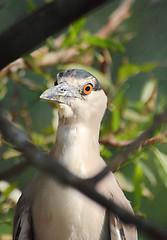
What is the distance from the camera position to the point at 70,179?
1.42 feet

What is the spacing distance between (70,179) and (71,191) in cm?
91

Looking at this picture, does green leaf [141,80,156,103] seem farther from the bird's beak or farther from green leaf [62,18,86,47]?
the bird's beak

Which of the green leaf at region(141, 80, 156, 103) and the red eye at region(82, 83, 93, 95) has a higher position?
the red eye at region(82, 83, 93, 95)

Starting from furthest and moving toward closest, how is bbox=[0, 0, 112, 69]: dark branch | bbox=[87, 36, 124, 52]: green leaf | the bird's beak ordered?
bbox=[87, 36, 124, 52]: green leaf → the bird's beak → bbox=[0, 0, 112, 69]: dark branch

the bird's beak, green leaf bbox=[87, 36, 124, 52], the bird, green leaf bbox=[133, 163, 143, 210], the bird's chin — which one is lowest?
green leaf bbox=[133, 163, 143, 210]

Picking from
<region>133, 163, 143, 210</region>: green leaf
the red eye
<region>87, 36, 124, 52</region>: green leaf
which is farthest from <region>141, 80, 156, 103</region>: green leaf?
the red eye

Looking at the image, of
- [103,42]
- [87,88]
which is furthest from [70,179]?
[103,42]

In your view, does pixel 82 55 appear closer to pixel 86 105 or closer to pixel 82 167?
pixel 86 105

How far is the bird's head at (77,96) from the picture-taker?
1361 millimetres

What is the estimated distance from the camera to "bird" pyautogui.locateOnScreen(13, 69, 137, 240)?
1325 millimetres

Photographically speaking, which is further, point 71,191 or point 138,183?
point 138,183

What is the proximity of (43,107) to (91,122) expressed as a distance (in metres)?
1.66

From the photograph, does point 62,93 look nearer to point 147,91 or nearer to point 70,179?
point 147,91

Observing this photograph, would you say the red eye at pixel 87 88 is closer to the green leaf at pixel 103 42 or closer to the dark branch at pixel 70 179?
the green leaf at pixel 103 42
